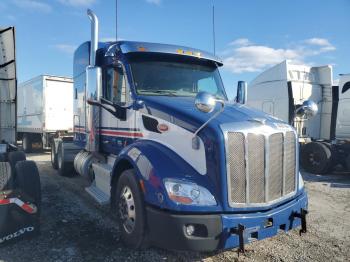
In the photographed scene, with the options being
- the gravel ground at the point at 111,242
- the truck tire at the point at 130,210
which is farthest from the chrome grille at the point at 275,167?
the truck tire at the point at 130,210

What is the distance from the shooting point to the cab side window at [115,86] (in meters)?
5.31

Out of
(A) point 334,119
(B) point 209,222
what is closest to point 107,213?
(B) point 209,222

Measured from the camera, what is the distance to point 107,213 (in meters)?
5.95

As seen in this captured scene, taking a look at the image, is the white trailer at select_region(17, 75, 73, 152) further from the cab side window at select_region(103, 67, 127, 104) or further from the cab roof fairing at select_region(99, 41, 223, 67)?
the cab roof fairing at select_region(99, 41, 223, 67)

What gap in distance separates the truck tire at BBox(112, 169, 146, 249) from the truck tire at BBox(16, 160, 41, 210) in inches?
46.2

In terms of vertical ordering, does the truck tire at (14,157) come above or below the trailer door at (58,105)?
below

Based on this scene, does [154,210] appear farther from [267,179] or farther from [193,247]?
[267,179]

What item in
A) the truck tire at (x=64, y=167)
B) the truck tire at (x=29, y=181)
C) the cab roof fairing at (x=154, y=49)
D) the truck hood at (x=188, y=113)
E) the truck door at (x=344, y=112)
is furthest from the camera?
the truck door at (x=344, y=112)

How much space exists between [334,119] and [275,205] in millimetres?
9326

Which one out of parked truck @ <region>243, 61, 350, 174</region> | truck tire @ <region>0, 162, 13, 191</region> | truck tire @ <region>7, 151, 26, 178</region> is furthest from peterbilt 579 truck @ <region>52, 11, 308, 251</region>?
parked truck @ <region>243, 61, 350, 174</region>

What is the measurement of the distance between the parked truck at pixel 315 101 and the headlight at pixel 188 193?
26.5 feet

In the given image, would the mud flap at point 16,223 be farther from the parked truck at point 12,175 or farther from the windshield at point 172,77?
the windshield at point 172,77

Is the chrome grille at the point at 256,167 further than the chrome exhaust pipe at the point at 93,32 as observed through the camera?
No

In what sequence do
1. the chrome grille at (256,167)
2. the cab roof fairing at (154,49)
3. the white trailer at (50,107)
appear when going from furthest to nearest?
the white trailer at (50,107) < the cab roof fairing at (154,49) < the chrome grille at (256,167)
